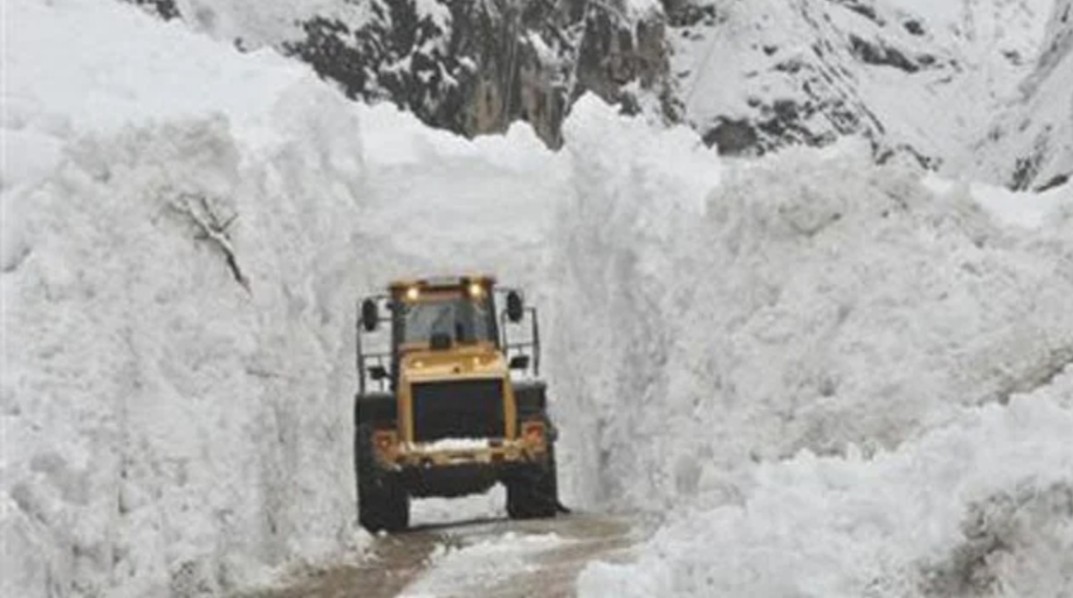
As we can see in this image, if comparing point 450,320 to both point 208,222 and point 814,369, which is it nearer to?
point 208,222

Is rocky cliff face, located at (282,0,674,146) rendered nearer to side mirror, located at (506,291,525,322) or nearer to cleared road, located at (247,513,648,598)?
side mirror, located at (506,291,525,322)

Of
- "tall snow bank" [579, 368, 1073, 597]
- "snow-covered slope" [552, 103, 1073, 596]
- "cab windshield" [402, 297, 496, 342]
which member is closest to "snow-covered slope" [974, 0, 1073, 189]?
"snow-covered slope" [552, 103, 1073, 596]

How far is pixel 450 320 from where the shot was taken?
21.1 metres

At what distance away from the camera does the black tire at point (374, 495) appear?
20.1 meters

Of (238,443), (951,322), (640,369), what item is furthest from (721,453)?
(640,369)

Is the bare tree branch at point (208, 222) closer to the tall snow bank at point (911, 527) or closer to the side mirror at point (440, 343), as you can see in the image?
the side mirror at point (440, 343)

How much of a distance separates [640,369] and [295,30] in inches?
995

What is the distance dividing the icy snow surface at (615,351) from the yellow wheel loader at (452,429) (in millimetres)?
738

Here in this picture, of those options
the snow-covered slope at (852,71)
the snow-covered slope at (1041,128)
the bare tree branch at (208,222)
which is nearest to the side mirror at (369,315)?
the bare tree branch at (208,222)

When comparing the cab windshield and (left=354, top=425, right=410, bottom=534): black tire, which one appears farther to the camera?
the cab windshield

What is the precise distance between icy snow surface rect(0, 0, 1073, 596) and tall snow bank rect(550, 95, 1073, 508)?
0.03m

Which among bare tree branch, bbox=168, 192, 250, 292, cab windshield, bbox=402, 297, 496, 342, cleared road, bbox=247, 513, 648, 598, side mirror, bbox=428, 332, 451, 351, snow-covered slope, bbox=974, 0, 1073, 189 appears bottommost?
cleared road, bbox=247, 513, 648, 598

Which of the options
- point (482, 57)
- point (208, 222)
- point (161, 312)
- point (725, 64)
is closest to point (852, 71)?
point (725, 64)

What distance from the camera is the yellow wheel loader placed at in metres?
19.9
